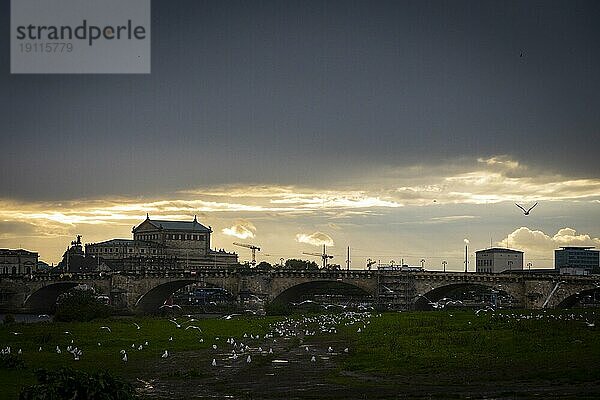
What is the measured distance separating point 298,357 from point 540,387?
28.9 meters

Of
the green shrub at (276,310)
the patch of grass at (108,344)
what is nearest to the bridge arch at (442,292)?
the green shrub at (276,310)

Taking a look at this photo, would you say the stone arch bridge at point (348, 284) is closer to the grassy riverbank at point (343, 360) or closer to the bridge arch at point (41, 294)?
the bridge arch at point (41, 294)

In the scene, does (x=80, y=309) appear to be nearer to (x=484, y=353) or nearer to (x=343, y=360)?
(x=343, y=360)

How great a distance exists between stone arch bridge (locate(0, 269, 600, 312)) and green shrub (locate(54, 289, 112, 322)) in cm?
3517

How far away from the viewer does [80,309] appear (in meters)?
123

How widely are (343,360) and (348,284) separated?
4042 inches

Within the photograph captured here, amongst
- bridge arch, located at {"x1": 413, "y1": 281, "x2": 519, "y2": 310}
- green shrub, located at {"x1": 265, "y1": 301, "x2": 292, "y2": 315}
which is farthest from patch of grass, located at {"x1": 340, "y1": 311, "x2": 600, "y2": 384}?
green shrub, located at {"x1": 265, "y1": 301, "x2": 292, "y2": 315}

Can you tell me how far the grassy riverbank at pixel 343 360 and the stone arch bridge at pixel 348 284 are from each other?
45.2 meters

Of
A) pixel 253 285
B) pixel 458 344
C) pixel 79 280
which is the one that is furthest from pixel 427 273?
pixel 458 344

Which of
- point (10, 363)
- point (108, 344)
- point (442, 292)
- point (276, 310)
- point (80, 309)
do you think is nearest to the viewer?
point (10, 363)

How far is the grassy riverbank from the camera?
1763 inches

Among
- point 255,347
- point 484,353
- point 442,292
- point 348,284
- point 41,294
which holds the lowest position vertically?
point 41,294

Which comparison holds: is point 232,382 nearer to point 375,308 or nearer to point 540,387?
point 540,387

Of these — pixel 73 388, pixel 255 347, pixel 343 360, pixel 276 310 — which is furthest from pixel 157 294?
pixel 73 388
